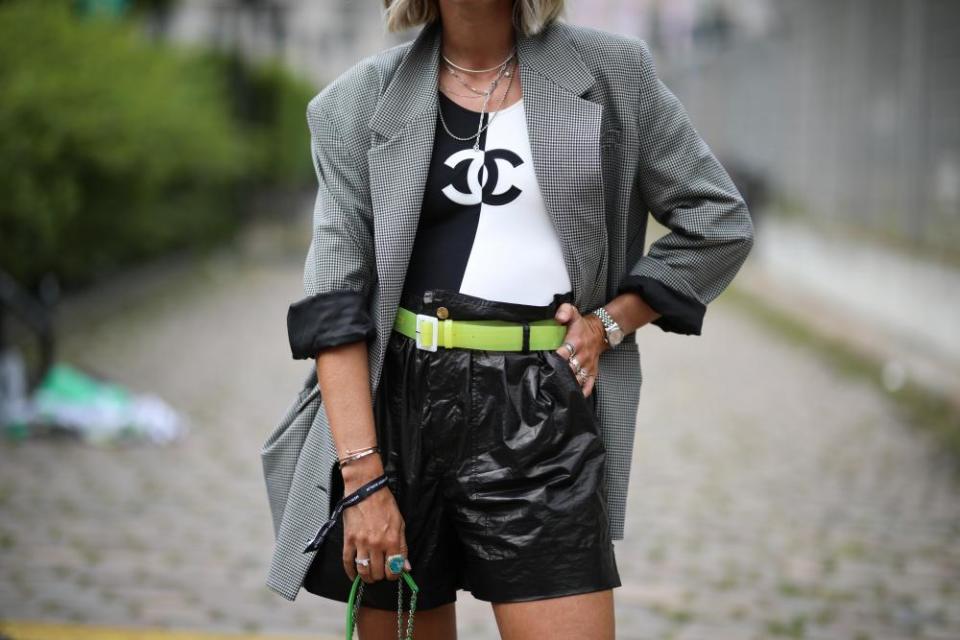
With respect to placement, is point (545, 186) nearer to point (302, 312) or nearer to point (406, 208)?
point (406, 208)

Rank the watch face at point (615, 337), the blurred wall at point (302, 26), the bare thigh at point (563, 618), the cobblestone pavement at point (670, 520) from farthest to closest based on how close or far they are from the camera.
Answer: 1. the blurred wall at point (302, 26)
2. the cobblestone pavement at point (670, 520)
3. the watch face at point (615, 337)
4. the bare thigh at point (563, 618)

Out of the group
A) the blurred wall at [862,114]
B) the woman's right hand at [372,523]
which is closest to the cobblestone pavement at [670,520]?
the blurred wall at [862,114]

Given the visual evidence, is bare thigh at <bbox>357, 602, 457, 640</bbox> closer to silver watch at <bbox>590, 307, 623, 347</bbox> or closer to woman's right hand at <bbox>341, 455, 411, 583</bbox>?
woman's right hand at <bbox>341, 455, 411, 583</bbox>

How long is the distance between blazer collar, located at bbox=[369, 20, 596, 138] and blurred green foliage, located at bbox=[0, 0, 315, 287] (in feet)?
26.9

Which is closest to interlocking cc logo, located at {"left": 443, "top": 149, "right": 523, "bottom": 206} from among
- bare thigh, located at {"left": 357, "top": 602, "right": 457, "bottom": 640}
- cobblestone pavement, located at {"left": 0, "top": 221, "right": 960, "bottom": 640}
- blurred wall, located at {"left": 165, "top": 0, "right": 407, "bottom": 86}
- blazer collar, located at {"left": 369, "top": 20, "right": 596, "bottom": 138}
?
blazer collar, located at {"left": 369, "top": 20, "right": 596, "bottom": 138}

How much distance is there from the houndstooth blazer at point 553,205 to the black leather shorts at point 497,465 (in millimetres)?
98

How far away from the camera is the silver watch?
2.58 m

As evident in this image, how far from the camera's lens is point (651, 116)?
2561 millimetres

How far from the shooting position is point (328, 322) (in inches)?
96.7

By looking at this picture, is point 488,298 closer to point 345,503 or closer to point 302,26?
point 345,503

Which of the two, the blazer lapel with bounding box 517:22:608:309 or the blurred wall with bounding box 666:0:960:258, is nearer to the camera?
the blazer lapel with bounding box 517:22:608:309

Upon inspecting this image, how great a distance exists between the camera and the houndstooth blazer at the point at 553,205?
2.47 m

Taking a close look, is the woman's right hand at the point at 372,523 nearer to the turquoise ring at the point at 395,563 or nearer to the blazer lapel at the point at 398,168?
the turquoise ring at the point at 395,563

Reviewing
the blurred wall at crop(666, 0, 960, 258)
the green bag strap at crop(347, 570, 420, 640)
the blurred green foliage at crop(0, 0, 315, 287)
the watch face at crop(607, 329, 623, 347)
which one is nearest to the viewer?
the green bag strap at crop(347, 570, 420, 640)
